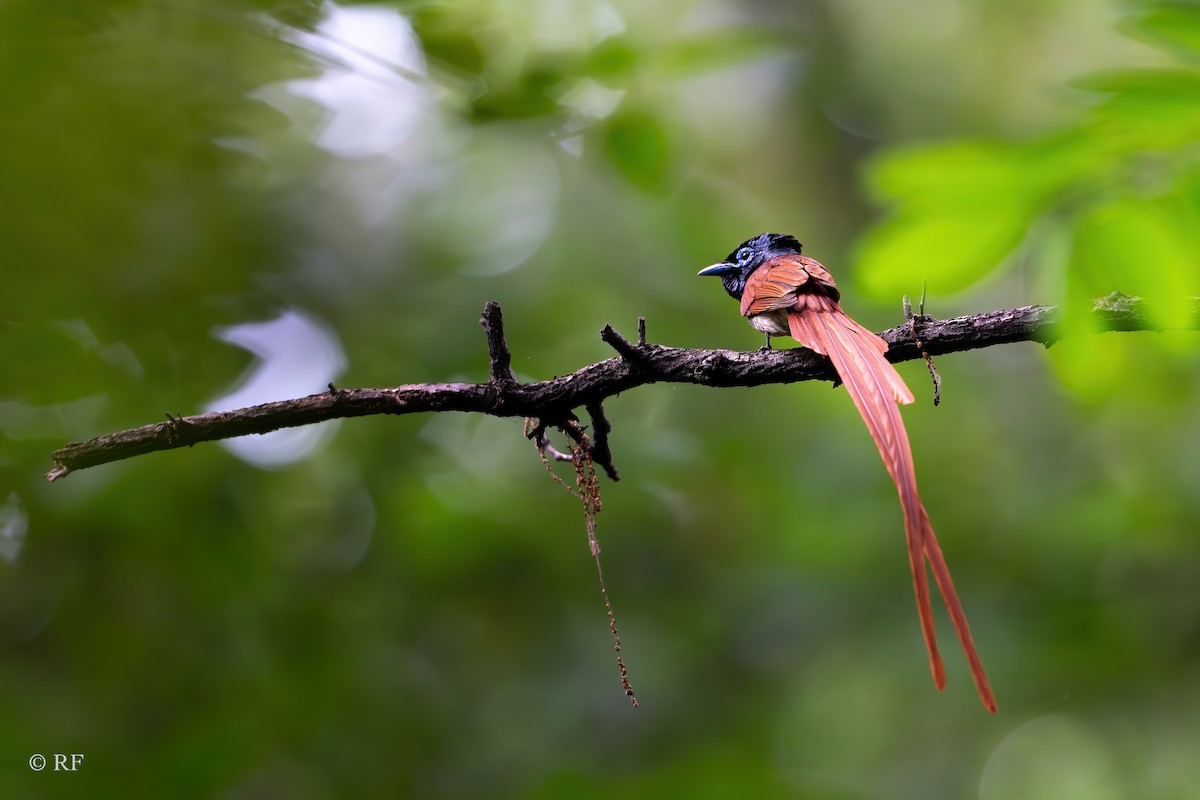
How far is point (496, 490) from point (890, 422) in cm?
287

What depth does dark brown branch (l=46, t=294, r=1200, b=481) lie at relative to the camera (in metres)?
1.74

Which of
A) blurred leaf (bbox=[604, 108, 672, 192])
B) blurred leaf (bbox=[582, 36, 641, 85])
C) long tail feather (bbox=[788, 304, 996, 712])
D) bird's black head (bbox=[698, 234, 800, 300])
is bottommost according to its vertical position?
long tail feather (bbox=[788, 304, 996, 712])

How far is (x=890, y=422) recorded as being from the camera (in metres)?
1.64

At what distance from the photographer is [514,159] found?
6020 mm

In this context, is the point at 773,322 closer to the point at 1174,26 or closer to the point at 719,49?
the point at 719,49

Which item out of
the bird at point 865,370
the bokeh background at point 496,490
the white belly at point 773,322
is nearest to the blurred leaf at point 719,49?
the bokeh background at point 496,490

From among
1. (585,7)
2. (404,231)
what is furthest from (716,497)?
(585,7)

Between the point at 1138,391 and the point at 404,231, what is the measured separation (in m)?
3.97

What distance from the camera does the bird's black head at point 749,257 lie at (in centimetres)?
Answer: 290

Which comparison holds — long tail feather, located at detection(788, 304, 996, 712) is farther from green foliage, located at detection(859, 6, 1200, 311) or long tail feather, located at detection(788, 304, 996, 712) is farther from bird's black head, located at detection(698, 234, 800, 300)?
bird's black head, located at detection(698, 234, 800, 300)

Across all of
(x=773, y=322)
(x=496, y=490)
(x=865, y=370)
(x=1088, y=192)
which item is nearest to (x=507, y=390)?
(x=865, y=370)

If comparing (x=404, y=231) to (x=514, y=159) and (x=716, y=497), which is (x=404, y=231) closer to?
(x=514, y=159)

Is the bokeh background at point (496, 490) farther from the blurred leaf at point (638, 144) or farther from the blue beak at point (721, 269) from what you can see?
the blue beak at point (721, 269)

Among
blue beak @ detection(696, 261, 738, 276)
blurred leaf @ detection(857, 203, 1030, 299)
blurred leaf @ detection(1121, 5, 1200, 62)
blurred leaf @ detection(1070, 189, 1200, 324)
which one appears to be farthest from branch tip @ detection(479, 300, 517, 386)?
A: blue beak @ detection(696, 261, 738, 276)
